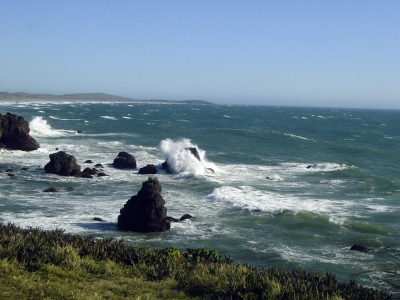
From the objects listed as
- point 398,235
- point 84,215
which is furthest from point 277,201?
point 84,215

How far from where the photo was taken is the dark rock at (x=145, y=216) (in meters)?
22.8

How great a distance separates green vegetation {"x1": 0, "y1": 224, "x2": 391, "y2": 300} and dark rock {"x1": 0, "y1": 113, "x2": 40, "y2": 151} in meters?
38.0

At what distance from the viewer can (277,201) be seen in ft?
98.5

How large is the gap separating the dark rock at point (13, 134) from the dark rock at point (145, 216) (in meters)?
27.9

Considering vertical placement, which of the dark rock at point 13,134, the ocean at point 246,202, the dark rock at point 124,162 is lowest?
the ocean at point 246,202

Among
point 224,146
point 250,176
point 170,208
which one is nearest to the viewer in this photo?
point 170,208

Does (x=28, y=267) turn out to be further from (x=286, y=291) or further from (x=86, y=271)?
(x=286, y=291)

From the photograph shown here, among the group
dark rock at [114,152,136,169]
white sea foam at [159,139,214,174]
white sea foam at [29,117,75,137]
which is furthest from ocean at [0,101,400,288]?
white sea foam at [29,117,75,137]

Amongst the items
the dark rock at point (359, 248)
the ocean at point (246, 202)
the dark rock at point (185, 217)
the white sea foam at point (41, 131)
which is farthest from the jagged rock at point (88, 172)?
the white sea foam at point (41, 131)

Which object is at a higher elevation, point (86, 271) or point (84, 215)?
point (86, 271)

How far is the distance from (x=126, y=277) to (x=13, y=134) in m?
41.0

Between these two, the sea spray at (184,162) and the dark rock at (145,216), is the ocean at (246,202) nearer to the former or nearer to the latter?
the sea spray at (184,162)

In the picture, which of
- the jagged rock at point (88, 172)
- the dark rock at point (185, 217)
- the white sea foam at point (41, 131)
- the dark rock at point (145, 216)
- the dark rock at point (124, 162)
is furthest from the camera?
the white sea foam at point (41, 131)

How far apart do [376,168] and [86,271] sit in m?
42.1
